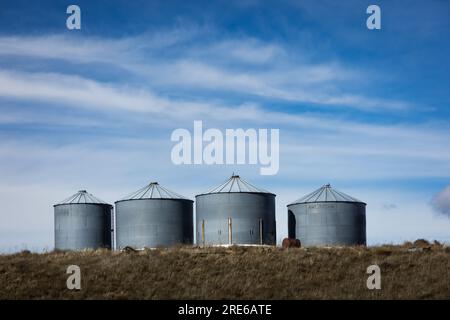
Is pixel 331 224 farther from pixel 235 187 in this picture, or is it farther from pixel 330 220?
pixel 235 187

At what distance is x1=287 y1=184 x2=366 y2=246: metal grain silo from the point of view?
185ft

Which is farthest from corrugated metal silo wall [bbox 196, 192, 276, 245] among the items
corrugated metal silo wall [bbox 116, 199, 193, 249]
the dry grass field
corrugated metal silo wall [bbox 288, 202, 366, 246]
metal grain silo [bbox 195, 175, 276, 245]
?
the dry grass field

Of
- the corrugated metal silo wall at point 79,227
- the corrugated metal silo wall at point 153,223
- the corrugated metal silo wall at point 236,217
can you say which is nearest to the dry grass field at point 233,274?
the corrugated metal silo wall at point 236,217

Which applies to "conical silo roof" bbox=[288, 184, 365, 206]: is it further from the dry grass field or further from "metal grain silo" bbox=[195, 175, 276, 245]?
the dry grass field

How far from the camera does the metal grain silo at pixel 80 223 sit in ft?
191

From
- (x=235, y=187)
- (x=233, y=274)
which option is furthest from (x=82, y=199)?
(x=233, y=274)

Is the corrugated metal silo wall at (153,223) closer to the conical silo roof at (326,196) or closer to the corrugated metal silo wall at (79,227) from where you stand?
the corrugated metal silo wall at (79,227)

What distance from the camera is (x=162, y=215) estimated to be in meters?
55.3

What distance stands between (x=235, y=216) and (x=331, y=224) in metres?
8.03

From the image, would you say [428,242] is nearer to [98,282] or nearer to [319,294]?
[319,294]

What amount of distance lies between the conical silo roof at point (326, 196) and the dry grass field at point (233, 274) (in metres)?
12.7

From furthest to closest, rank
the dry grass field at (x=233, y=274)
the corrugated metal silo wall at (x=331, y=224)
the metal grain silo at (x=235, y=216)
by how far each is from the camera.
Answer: the corrugated metal silo wall at (x=331, y=224)
the metal grain silo at (x=235, y=216)
the dry grass field at (x=233, y=274)

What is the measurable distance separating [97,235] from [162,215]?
23.1 feet

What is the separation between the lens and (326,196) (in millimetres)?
57406
